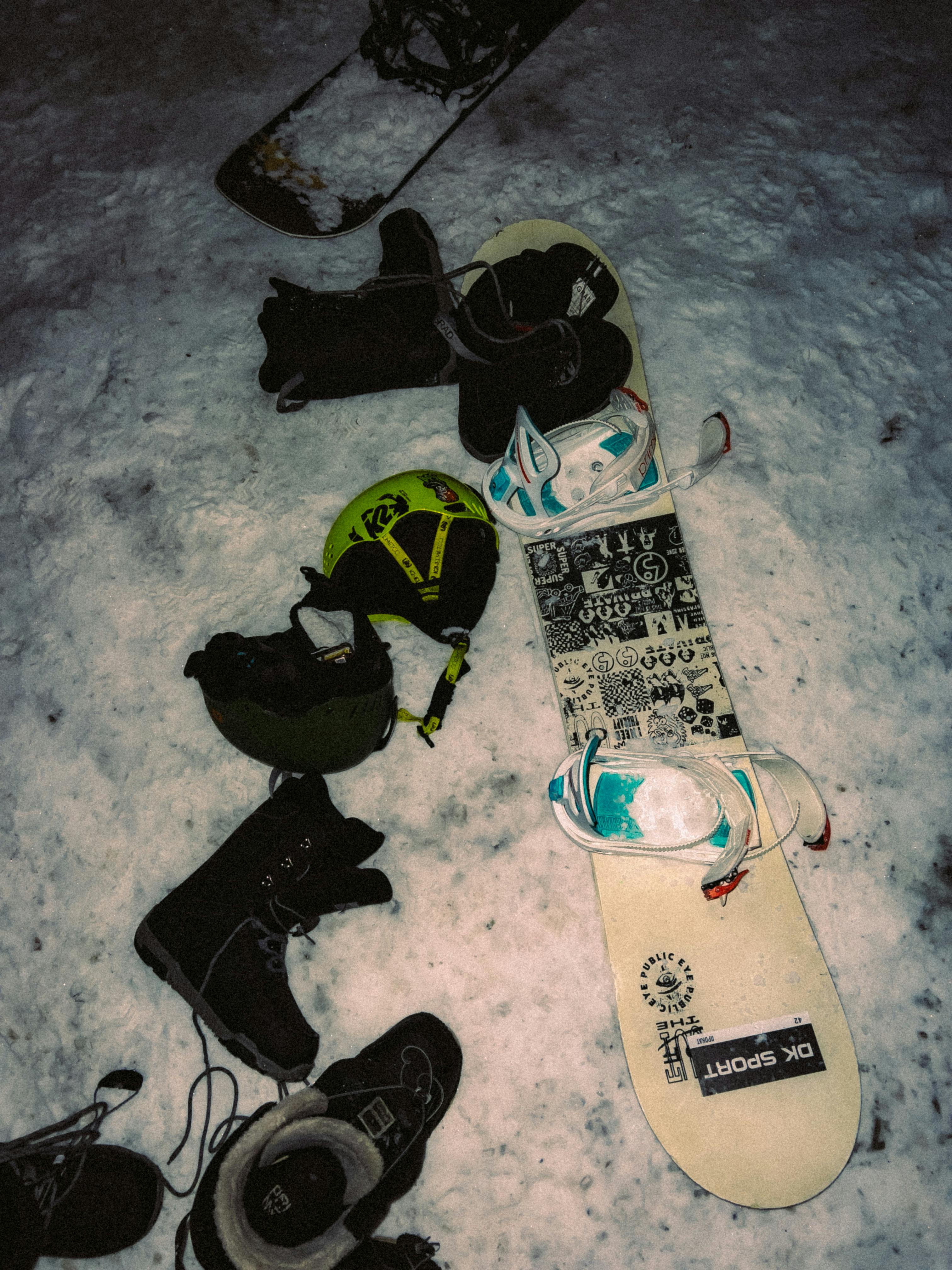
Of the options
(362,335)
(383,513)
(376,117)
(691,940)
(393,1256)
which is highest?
(376,117)

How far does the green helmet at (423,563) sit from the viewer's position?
5.64 feet

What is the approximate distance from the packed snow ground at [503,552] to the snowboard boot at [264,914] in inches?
3.3

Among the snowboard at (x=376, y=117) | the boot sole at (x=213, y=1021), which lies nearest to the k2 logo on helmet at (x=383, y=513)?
the snowboard at (x=376, y=117)

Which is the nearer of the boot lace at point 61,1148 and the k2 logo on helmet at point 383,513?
the boot lace at point 61,1148

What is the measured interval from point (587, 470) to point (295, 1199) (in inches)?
68.7

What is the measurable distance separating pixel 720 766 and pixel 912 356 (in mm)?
1283

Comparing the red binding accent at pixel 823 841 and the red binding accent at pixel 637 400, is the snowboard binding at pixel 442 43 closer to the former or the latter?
the red binding accent at pixel 637 400

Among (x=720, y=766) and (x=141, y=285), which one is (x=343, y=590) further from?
(x=141, y=285)

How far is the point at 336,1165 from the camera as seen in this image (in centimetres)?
149

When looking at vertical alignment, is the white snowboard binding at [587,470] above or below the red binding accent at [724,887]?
above

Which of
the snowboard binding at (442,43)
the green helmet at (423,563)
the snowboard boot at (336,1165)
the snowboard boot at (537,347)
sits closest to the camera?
the snowboard boot at (336,1165)

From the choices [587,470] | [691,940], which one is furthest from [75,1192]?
[587,470]

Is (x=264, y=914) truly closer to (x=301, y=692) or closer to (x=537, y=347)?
(x=301, y=692)

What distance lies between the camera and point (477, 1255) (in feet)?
5.27
